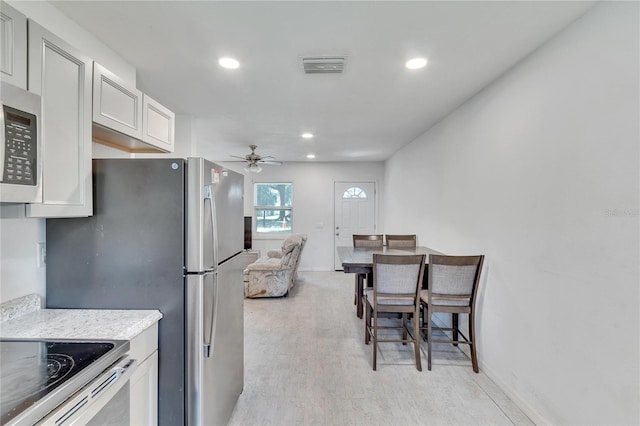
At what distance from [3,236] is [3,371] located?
2.33 ft

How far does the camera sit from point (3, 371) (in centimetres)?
93

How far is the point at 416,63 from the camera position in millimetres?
2143

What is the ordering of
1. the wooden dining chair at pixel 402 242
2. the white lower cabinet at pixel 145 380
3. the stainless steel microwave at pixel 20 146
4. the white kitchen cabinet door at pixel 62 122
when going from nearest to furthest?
the stainless steel microwave at pixel 20 146 → the white kitchen cabinet door at pixel 62 122 → the white lower cabinet at pixel 145 380 → the wooden dining chair at pixel 402 242

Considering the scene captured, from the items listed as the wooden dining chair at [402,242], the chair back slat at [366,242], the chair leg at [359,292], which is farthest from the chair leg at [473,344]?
the chair back slat at [366,242]

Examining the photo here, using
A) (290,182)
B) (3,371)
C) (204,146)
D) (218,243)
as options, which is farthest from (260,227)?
(3,371)

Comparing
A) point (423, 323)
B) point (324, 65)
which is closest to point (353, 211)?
point (423, 323)

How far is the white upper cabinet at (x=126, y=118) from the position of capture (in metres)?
1.47

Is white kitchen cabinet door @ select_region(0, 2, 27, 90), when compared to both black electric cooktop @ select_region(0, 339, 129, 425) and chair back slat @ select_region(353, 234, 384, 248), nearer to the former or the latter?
black electric cooktop @ select_region(0, 339, 129, 425)

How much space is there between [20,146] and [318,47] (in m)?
1.65

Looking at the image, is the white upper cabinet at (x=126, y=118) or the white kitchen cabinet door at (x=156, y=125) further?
the white kitchen cabinet door at (x=156, y=125)

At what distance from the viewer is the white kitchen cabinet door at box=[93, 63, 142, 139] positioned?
1.44 meters

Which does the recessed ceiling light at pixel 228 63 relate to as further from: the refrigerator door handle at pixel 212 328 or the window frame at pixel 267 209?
the window frame at pixel 267 209

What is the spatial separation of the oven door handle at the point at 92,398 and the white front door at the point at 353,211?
5805 millimetres

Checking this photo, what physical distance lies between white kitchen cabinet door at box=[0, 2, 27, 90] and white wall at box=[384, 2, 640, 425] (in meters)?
2.61
